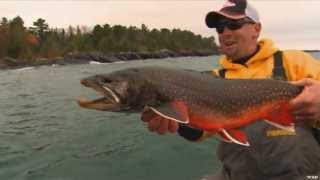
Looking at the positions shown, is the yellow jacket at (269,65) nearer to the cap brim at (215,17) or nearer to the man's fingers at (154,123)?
the cap brim at (215,17)

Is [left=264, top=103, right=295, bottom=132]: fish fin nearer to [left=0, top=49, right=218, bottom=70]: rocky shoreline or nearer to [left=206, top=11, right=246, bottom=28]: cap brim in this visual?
[left=206, top=11, right=246, bottom=28]: cap brim

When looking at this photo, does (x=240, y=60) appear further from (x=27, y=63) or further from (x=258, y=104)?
(x=27, y=63)

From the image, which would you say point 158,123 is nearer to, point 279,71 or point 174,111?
point 174,111

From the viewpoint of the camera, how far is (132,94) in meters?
4.51

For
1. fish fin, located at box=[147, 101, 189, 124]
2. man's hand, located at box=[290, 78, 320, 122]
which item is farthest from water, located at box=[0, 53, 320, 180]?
fish fin, located at box=[147, 101, 189, 124]

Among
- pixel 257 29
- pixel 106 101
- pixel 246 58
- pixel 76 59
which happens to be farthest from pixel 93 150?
pixel 76 59

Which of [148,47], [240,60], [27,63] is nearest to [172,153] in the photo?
[240,60]

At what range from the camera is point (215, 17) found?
6004 millimetres

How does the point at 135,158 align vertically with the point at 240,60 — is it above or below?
below

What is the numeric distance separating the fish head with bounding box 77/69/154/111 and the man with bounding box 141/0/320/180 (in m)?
0.55

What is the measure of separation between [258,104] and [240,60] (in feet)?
4.03

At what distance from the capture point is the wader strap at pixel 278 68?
5613 mm

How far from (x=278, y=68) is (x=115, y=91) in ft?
6.64

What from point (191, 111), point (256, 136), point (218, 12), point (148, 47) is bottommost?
point (148, 47)
